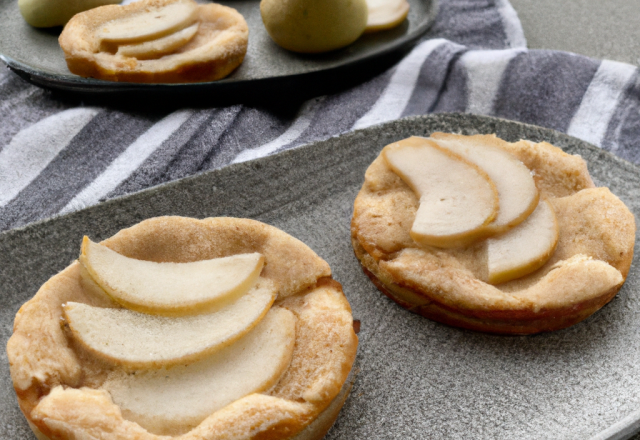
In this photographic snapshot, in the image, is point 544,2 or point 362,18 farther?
point 544,2

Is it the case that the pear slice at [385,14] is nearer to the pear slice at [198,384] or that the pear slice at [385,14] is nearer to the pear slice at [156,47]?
the pear slice at [156,47]

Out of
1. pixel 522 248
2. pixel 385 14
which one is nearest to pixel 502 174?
pixel 522 248

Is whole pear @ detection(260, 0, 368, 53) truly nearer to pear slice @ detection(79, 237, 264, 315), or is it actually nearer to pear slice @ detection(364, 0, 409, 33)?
pear slice @ detection(364, 0, 409, 33)

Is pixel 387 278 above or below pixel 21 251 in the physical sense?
below

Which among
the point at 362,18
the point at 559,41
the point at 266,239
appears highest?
the point at 362,18

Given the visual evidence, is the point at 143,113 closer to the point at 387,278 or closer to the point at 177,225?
the point at 177,225

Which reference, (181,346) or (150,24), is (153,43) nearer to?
(150,24)

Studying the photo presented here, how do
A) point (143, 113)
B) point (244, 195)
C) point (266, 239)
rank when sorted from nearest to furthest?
point (266, 239)
point (244, 195)
point (143, 113)

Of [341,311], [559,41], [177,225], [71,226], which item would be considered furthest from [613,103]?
[71,226]
